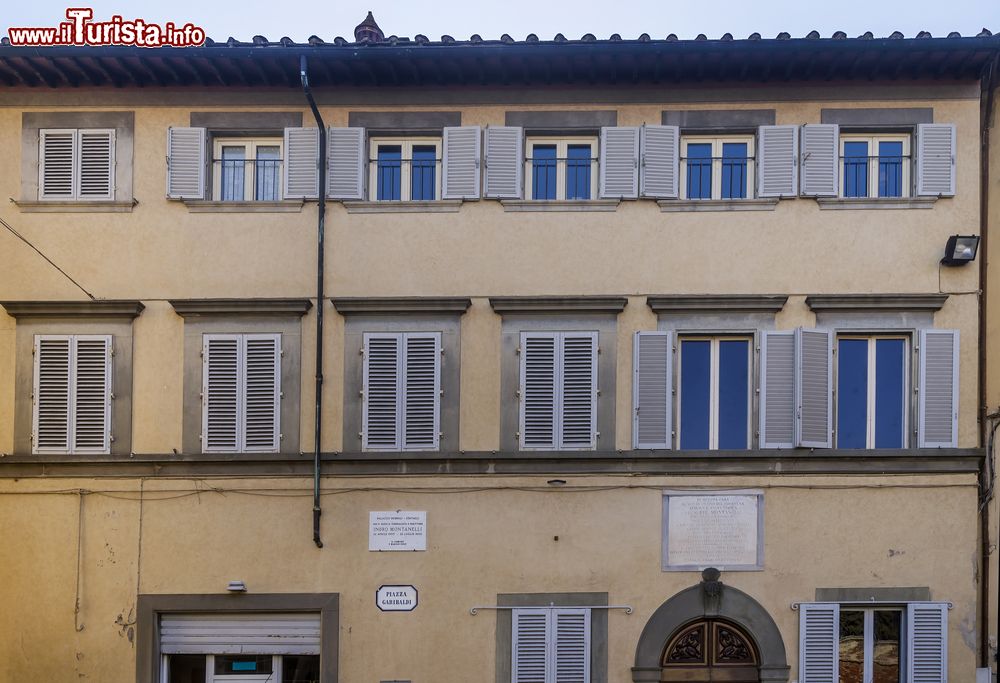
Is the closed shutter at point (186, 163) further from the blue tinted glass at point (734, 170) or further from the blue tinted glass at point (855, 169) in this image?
the blue tinted glass at point (855, 169)

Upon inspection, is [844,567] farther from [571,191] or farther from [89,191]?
[89,191]

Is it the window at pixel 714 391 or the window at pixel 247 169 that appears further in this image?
the window at pixel 247 169

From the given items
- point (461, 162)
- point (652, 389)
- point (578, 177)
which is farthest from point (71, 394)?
point (652, 389)

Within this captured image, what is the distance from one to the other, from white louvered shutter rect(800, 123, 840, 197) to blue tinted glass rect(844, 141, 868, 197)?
0.27 metres

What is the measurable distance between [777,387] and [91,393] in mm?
8522

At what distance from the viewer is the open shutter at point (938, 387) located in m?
10.2

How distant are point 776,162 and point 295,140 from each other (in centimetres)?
606

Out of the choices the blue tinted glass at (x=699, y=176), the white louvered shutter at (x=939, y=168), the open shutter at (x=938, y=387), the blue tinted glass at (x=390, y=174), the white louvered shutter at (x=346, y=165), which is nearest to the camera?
the open shutter at (x=938, y=387)

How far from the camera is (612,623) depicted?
10234 millimetres

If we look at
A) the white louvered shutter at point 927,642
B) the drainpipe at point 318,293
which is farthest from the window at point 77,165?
the white louvered shutter at point 927,642

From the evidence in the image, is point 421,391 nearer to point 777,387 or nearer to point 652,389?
point 652,389

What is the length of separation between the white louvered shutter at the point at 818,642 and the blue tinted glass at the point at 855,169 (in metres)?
5.14

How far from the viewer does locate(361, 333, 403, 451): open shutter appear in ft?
34.1

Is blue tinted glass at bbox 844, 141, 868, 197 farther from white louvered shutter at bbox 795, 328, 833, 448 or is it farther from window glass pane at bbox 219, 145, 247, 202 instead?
window glass pane at bbox 219, 145, 247, 202
